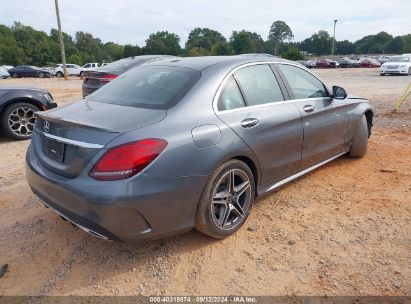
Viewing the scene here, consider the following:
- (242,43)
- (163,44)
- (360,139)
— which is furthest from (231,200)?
(242,43)

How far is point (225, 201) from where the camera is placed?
3094 mm

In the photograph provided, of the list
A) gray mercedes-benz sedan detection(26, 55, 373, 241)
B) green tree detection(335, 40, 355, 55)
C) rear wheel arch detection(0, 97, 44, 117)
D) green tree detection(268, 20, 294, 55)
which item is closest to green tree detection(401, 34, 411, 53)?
green tree detection(335, 40, 355, 55)

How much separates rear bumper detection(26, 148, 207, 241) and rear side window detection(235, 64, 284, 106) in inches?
41.8

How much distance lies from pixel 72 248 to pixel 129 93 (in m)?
1.46

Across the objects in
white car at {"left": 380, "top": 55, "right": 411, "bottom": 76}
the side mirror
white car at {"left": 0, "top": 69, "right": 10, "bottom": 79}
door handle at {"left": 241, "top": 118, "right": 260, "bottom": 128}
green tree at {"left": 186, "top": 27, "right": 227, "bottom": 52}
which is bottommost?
white car at {"left": 0, "top": 69, "right": 10, "bottom": 79}

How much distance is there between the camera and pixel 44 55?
232 ft

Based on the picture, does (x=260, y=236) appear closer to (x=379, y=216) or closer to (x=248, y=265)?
(x=248, y=265)

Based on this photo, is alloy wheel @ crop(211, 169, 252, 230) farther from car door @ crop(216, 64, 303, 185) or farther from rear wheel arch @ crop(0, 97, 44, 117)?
rear wheel arch @ crop(0, 97, 44, 117)

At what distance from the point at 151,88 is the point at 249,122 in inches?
37.0

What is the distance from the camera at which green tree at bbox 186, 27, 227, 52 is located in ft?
352

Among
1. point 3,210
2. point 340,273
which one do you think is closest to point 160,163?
point 340,273

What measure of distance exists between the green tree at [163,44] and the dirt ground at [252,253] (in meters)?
82.8

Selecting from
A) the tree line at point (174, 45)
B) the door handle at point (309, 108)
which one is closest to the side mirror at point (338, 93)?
the door handle at point (309, 108)

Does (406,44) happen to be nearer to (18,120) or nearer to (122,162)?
(18,120)
